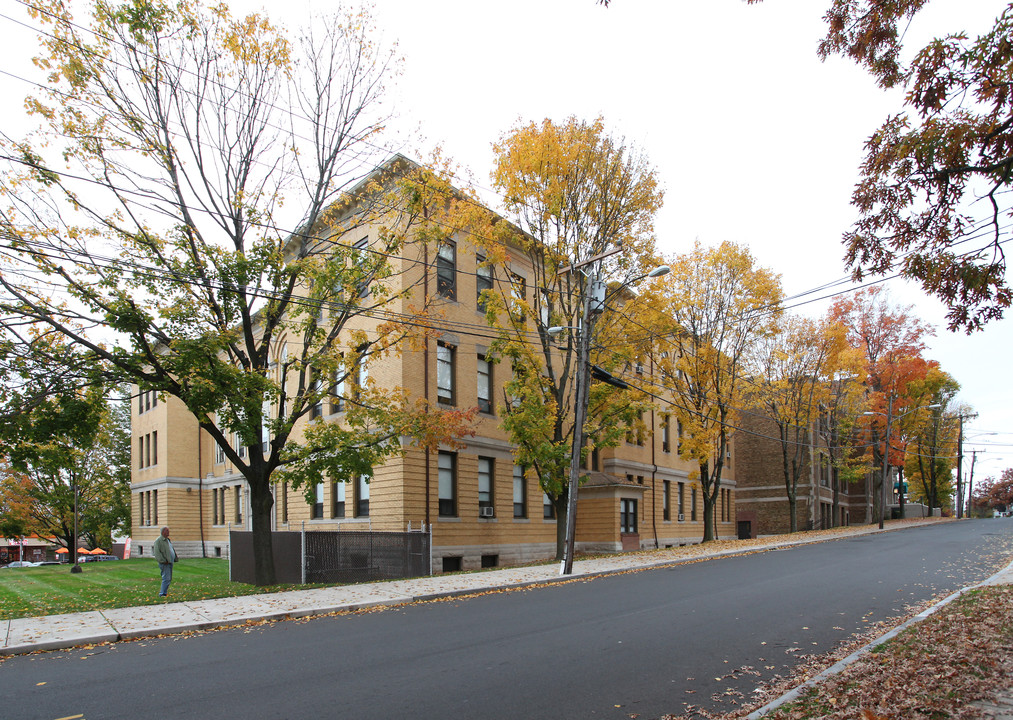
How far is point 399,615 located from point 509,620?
2.37 m

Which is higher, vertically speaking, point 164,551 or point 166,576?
point 164,551

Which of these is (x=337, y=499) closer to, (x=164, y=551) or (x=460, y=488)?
(x=460, y=488)

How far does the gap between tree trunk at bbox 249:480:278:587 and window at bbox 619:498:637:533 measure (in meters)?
18.3

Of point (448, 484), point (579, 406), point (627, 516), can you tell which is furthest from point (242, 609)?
point (627, 516)

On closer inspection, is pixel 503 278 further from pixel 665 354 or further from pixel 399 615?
pixel 399 615

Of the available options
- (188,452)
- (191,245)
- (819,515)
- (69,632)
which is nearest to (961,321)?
(69,632)

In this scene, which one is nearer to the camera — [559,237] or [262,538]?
[262,538]

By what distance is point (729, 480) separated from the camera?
48875 mm

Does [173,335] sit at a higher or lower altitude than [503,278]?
lower

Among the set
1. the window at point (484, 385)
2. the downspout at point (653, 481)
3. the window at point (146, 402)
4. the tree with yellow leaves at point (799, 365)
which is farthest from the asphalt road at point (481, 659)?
the window at point (146, 402)

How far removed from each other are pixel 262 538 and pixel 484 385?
11.6 metres

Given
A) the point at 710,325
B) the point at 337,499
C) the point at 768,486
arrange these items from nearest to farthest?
the point at 337,499
the point at 710,325
the point at 768,486

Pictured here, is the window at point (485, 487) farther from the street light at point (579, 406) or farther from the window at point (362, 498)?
the street light at point (579, 406)

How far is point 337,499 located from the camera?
26531 mm
